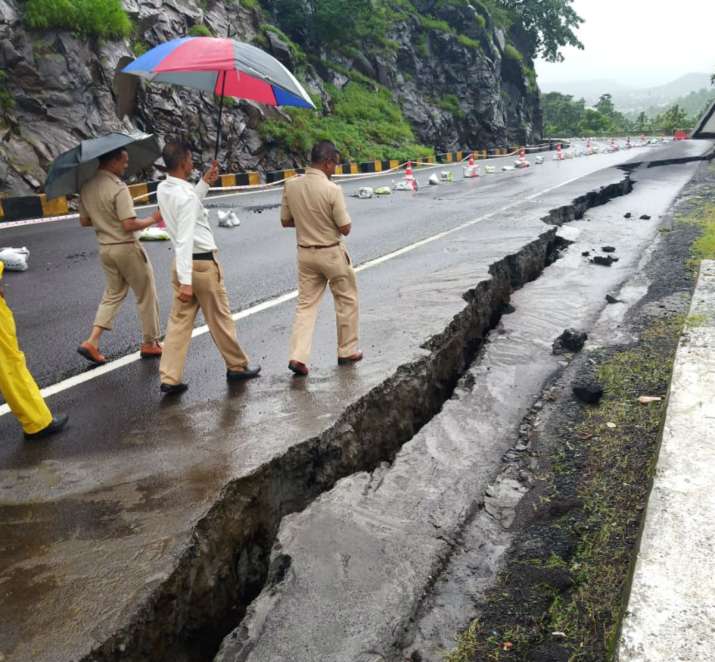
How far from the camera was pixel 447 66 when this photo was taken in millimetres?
40688

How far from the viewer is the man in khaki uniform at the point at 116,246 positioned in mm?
4828

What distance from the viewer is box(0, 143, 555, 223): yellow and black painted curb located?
12422mm

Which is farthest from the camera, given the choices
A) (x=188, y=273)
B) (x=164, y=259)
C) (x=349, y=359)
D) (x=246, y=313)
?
(x=164, y=259)

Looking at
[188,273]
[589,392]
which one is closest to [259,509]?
[188,273]

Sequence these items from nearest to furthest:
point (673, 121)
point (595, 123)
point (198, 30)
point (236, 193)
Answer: point (236, 193), point (198, 30), point (673, 121), point (595, 123)

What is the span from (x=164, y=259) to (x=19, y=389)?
16.9 feet

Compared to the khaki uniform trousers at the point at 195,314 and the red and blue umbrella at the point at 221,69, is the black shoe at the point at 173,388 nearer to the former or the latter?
the khaki uniform trousers at the point at 195,314

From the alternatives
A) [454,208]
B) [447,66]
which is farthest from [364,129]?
[454,208]

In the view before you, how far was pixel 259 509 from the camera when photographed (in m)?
3.42

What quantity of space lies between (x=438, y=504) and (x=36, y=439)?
2.31 m

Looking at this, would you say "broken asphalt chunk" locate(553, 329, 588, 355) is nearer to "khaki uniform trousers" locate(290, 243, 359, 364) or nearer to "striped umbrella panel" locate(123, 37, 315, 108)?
"khaki uniform trousers" locate(290, 243, 359, 364)

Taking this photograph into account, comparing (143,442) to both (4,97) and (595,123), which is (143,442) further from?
(595,123)

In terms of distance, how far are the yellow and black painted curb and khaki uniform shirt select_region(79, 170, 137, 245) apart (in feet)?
4.40

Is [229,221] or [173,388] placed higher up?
[229,221]
